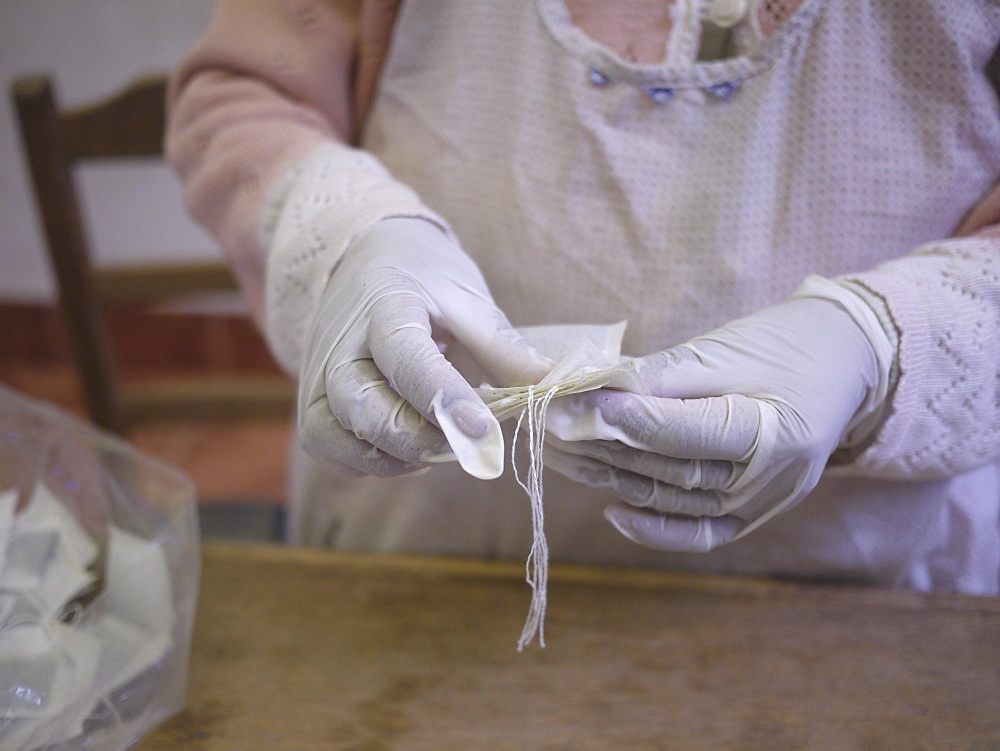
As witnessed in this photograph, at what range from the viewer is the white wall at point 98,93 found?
1.41 metres

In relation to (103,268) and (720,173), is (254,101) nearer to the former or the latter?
(720,173)

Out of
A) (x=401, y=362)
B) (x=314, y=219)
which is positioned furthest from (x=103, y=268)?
(x=401, y=362)

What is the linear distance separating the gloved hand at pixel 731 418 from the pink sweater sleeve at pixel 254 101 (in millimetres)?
322

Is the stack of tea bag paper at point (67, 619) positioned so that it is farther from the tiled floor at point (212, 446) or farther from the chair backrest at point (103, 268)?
the tiled floor at point (212, 446)

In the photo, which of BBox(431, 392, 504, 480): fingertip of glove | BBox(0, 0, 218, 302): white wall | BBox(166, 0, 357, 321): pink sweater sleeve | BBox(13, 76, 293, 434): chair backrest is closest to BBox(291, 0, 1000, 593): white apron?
BBox(166, 0, 357, 321): pink sweater sleeve

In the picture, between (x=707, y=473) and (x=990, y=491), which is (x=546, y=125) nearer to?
(x=707, y=473)

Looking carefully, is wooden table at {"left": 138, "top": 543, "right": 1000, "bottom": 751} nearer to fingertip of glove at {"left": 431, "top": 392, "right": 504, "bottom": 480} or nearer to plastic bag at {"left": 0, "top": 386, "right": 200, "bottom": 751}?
plastic bag at {"left": 0, "top": 386, "right": 200, "bottom": 751}

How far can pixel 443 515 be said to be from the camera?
0.64m

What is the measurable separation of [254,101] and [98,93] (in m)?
1.15

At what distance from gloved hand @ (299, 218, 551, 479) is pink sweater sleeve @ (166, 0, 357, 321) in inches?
5.8

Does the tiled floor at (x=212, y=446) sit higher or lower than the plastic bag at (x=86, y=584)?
lower

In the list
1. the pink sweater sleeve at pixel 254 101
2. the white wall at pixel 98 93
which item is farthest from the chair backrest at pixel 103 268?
the white wall at pixel 98 93

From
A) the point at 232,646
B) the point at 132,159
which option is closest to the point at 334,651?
the point at 232,646

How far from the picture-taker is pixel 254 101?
0.59 meters
